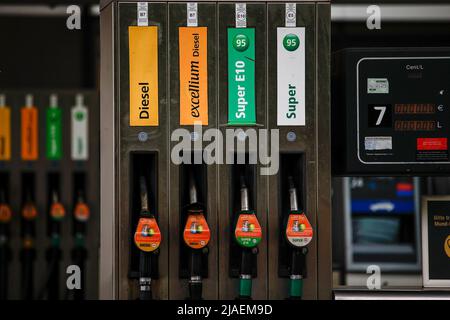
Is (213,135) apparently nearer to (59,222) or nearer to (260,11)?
(260,11)

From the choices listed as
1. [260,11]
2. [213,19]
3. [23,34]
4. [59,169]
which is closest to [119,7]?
[213,19]

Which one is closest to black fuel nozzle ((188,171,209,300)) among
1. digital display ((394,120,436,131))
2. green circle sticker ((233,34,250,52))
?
green circle sticker ((233,34,250,52))

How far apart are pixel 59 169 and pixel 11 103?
447mm

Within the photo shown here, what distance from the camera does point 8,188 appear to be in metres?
3.92

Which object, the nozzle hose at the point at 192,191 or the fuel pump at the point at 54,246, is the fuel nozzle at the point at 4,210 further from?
the nozzle hose at the point at 192,191

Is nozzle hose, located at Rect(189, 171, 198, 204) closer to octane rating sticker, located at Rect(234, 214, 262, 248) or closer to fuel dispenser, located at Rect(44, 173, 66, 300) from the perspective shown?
octane rating sticker, located at Rect(234, 214, 262, 248)

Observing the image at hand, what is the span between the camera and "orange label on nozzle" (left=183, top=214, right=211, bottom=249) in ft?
7.22

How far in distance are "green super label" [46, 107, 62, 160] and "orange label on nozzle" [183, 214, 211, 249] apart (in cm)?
196

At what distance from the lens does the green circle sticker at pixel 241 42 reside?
2.31 metres

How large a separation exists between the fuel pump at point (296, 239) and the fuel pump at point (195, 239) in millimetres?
257

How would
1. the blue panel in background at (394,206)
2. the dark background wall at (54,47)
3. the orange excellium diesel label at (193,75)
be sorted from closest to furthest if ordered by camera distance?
the orange excellium diesel label at (193,75)
the blue panel in background at (394,206)
the dark background wall at (54,47)

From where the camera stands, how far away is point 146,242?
2.19 meters

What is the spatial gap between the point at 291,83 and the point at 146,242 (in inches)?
27.2

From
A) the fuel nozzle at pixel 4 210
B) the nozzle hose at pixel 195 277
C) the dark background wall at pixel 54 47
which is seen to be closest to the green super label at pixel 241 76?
the nozzle hose at pixel 195 277
